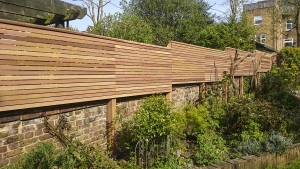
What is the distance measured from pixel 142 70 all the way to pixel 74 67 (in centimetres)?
221

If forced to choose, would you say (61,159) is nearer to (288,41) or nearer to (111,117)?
(111,117)

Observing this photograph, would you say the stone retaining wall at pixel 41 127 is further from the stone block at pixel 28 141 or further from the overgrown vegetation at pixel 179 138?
the overgrown vegetation at pixel 179 138

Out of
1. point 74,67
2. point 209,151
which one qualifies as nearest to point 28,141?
point 74,67

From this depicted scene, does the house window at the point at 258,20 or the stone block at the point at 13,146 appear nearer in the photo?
the stone block at the point at 13,146

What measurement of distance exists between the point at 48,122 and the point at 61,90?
0.56m

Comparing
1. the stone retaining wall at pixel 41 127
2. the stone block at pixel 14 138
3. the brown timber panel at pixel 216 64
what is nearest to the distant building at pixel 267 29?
the brown timber panel at pixel 216 64

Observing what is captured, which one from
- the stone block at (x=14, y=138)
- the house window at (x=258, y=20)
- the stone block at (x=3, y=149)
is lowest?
the stone block at (x=3, y=149)

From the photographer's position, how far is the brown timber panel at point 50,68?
3641 mm

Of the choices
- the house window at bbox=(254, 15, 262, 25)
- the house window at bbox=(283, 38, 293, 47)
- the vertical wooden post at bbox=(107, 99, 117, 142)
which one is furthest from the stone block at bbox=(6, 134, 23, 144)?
the house window at bbox=(283, 38, 293, 47)

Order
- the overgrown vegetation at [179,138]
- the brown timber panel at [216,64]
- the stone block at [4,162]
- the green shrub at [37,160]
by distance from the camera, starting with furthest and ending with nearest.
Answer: the brown timber panel at [216,64] → the overgrown vegetation at [179,138] → the stone block at [4,162] → the green shrub at [37,160]

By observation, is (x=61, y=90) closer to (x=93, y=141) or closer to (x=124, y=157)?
(x=93, y=141)

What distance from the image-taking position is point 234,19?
49.1ft

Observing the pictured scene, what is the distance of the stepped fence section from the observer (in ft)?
12.1

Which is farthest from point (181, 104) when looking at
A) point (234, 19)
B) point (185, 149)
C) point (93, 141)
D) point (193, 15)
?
point (193, 15)
